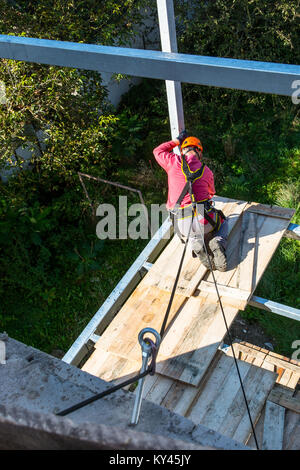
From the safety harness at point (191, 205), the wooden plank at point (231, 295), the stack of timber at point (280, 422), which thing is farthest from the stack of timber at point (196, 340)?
the safety harness at point (191, 205)

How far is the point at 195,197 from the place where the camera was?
5059 millimetres

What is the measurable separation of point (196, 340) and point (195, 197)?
1.65 m

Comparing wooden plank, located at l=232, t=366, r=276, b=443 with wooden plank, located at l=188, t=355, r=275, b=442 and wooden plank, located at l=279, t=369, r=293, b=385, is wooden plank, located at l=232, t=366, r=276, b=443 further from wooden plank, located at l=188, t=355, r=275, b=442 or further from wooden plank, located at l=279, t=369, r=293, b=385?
wooden plank, located at l=279, t=369, r=293, b=385

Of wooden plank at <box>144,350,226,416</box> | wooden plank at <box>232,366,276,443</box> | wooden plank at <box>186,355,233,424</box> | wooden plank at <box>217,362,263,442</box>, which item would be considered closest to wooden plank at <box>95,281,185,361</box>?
wooden plank at <box>144,350,226,416</box>

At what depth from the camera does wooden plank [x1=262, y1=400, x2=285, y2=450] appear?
4.37 metres

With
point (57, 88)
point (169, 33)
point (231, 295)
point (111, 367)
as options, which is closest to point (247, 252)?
point (231, 295)

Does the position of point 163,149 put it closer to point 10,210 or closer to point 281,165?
point 10,210

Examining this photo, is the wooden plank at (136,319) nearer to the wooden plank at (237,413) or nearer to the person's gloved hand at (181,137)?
the wooden plank at (237,413)

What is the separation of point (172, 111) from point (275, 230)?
1972mm

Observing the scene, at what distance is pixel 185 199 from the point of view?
16.6ft

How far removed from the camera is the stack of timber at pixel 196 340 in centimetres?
420

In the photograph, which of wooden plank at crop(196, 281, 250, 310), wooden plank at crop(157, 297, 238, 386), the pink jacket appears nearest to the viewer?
wooden plank at crop(157, 297, 238, 386)

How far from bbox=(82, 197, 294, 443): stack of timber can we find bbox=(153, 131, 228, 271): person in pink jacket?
0.26 m

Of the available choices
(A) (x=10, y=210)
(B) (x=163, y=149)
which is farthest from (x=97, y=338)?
(A) (x=10, y=210)
